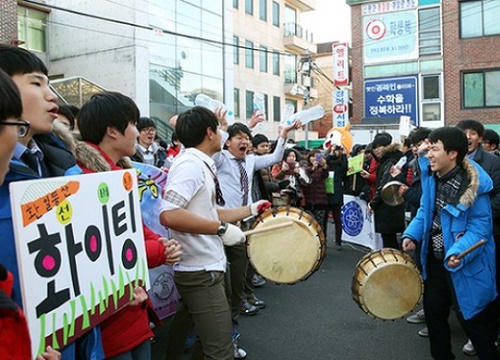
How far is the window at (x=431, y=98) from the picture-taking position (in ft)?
72.1

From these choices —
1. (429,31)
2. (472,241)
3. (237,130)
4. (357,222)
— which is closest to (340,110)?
(429,31)

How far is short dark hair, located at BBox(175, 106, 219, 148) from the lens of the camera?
2.91 meters

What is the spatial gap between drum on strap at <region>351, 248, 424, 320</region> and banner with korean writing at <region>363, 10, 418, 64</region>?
68.6 feet

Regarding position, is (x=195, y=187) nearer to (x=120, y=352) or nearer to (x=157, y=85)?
(x=120, y=352)

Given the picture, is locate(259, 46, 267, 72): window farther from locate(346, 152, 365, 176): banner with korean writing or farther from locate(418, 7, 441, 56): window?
locate(346, 152, 365, 176): banner with korean writing

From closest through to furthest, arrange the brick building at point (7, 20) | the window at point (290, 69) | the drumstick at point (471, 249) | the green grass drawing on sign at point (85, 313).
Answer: the green grass drawing on sign at point (85, 313) → the drumstick at point (471, 249) → the brick building at point (7, 20) → the window at point (290, 69)

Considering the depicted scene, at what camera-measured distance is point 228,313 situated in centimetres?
278

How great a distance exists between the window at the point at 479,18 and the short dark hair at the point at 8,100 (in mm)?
23784

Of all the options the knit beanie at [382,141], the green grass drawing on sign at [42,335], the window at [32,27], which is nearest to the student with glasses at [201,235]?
the green grass drawing on sign at [42,335]

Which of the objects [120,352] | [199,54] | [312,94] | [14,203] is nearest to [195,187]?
[120,352]

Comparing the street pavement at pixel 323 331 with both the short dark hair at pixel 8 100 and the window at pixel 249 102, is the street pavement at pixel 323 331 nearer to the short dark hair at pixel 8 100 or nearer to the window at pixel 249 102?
the short dark hair at pixel 8 100

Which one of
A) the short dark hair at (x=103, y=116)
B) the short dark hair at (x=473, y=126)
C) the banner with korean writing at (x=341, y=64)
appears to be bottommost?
the short dark hair at (x=103, y=116)

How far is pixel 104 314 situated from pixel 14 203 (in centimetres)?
62

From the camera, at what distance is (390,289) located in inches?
135
